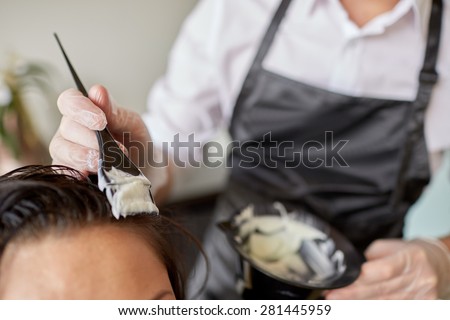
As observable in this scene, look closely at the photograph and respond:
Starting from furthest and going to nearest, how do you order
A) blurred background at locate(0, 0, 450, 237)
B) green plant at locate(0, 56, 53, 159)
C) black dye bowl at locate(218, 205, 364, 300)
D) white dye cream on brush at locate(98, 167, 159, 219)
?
green plant at locate(0, 56, 53, 159), blurred background at locate(0, 0, 450, 237), black dye bowl at locate(218, 205, 364, 300), white dye cream on brush at locate(98, 167, 159, 219)

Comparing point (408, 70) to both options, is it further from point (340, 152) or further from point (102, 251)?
point (102, 251)

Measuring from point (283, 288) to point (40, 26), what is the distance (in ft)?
3.15

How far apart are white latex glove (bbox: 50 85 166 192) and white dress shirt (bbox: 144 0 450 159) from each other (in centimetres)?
42

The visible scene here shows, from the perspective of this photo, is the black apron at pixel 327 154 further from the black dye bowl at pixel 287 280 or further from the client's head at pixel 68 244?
the client's head at pixel 68 244

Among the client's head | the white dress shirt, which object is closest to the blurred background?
the white dress shirt

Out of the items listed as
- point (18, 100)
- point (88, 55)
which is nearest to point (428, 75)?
point (88, 55)

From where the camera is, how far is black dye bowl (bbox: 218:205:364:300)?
673 millimetres

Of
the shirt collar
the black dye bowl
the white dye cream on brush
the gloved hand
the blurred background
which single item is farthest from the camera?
the blurred background

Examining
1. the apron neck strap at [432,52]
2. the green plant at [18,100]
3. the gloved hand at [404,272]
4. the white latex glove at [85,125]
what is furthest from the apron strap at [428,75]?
the green plant at [18,100]

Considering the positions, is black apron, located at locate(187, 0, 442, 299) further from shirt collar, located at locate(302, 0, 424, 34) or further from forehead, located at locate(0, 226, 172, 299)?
forehead, located at locate(0, 226, 172, 299)

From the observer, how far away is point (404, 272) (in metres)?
0.88

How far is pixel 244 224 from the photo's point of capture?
0.88 metres

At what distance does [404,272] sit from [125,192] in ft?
2.06
